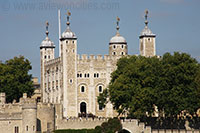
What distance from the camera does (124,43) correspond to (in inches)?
5182

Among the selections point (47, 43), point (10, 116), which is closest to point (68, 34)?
point (47, 43)

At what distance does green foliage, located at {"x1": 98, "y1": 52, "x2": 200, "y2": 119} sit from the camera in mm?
106625

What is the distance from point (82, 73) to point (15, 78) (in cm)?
1124

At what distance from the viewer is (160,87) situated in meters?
107

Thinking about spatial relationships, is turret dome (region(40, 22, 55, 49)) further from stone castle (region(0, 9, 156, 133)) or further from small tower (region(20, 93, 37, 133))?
small tower (region(20, 93, 37, 133))

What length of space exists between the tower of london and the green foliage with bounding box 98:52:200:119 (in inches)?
598

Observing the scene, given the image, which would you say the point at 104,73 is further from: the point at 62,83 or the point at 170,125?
the point at 170,125

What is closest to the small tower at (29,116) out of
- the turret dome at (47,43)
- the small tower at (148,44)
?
the small tower at (148,44)

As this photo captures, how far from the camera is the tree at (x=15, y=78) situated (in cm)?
12150

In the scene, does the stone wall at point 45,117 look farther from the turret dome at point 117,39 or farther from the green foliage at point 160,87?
the turret dome at point 117,39

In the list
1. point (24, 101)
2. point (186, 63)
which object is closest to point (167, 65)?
point (186, 63)

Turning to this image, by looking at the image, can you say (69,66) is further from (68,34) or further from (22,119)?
(22,119)

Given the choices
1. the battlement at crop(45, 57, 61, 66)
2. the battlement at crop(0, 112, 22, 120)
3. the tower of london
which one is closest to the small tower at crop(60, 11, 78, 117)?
the tower of london

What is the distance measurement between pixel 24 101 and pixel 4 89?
2487 centimetres
